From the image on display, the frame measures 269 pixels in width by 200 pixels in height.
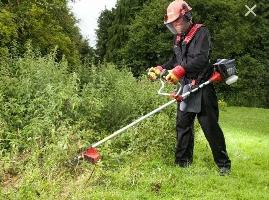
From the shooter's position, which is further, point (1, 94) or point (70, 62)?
point (70, 62)

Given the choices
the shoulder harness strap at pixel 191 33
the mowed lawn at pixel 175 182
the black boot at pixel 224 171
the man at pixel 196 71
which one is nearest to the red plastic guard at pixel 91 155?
the mowed lawn at pixel 175 182

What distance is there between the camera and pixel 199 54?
746cm

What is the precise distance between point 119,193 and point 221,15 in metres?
40.9

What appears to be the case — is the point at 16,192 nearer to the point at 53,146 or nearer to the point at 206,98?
the point at 53,146

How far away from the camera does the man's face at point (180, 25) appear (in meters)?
7.61

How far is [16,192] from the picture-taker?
5289 mm

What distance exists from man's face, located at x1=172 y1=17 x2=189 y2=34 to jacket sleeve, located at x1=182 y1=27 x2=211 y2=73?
0.20 m

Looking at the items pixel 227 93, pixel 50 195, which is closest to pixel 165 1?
pixel 227 93

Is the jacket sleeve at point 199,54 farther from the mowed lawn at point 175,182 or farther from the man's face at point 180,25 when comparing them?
the mowed lawn at point 175,182

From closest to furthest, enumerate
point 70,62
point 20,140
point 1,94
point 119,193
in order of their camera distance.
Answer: point 119,193 → point 20,140 → point 1,94 → point 70,62

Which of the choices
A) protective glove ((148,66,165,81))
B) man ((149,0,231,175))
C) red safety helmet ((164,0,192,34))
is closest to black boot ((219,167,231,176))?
man ((149,0,231,175))

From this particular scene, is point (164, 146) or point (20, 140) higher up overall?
point (20, 140)

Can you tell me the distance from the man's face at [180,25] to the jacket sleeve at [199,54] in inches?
7.9

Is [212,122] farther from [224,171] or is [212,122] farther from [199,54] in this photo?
Answer: [199,54]
